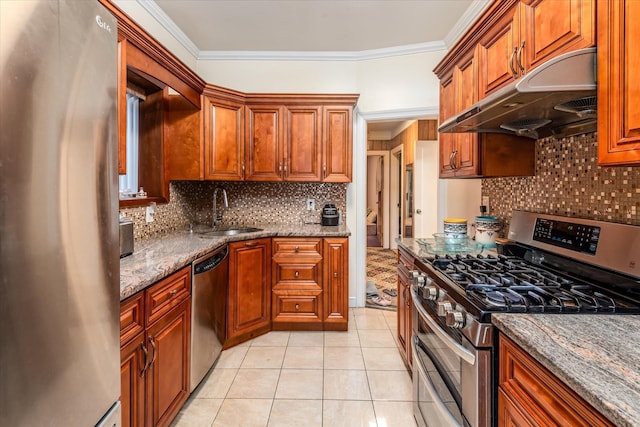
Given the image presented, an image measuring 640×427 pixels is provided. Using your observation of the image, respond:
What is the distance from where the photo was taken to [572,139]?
1623 millimetres

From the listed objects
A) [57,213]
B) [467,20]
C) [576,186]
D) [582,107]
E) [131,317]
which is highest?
[467,20]

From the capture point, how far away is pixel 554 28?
4.06ft

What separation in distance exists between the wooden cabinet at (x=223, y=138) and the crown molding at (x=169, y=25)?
25.0 inches

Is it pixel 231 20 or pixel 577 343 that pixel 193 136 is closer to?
pixel 231 20

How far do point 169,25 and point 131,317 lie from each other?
2.54 m

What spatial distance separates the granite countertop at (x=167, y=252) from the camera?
1.37 metres

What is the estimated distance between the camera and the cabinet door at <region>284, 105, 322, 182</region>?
3.07 m

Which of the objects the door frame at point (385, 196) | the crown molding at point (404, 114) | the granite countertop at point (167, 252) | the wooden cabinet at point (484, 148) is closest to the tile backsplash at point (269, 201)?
the granite countertop at point (167, 252)

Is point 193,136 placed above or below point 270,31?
below

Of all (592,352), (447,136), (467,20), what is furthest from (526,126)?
(467,20)

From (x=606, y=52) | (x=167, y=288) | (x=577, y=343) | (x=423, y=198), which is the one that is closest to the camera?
(x=577, y=343)

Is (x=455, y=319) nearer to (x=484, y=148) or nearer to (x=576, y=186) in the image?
(x=576, y=186)

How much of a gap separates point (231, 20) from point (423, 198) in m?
3.65

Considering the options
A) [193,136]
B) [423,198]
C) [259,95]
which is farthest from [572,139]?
[423,198]
